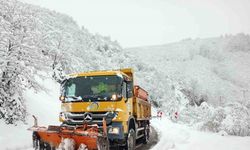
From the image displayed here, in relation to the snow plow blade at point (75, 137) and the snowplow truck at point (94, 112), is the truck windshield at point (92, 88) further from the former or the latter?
the snow plow blade at point (75, 137)

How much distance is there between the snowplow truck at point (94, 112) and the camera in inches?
427

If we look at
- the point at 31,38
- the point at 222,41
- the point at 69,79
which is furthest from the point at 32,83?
the point at 222,41

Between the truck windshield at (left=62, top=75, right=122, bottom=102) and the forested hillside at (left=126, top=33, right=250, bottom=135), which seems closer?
the truck windshield at (left=62, top=75, right=122, bottom=102)

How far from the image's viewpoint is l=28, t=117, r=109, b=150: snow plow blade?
10227 mm

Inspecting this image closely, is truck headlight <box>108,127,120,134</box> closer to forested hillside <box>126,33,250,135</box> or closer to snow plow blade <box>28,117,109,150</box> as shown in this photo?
snow plow blade <box>28,117,109,150</box>

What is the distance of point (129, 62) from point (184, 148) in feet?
176

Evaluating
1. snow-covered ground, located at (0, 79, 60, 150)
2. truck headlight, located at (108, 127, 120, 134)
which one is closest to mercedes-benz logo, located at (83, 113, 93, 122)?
truck headlight, located at (108, 127, 120, 134)

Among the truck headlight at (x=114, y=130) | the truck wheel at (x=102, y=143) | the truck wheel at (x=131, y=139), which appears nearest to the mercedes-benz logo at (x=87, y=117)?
the truck headlight at (x=114, y=130)

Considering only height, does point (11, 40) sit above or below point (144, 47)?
below

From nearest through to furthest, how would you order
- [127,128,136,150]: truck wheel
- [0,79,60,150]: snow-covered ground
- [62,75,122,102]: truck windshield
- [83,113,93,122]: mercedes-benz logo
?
[83,113,93,122]: mercedes-benz logo → [62,75,122,102]: truck windshield → [127,128,136,150]: truck wheel → [0,79,60,150]: snow-covered ground

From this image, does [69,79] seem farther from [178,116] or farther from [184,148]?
[178,116]

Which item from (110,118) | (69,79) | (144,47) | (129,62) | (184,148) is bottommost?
(184,148)

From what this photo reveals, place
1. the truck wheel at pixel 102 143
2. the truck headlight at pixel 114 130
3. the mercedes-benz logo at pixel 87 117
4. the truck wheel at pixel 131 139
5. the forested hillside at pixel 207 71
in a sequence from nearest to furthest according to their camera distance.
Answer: the truck wheel at pixel 102 143 < the truck headlight at pixel 114 130 < the mercedes-benz logo at pixel 87 117 < the truck wheel at pixel 131 139 < the forested hillside at pixel 207 71

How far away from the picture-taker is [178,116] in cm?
4312
